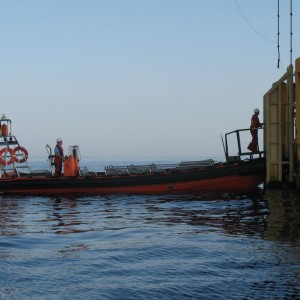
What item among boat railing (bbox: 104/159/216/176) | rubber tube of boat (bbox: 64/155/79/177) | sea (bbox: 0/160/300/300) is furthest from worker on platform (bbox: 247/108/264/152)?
rubber tube of boat (bbox: 64/155/79/177)

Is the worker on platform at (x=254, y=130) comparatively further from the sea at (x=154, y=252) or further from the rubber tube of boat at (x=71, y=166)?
the rubber tube of boat at (x=71, y=166)

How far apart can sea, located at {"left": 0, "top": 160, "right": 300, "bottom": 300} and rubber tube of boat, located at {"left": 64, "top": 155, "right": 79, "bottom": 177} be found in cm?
610

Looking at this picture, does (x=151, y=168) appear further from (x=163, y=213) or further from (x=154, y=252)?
(x=154, y=252)

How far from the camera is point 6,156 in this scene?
22625 millimetres

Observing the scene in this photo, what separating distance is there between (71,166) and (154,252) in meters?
14.0

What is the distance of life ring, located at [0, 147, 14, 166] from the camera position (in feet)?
74.3

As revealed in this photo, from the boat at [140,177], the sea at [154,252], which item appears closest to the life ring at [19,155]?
the boat at [140,177]

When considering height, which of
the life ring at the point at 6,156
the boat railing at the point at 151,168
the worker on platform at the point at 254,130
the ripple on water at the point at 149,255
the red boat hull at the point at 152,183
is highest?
the worker on platform at the point at 254,130

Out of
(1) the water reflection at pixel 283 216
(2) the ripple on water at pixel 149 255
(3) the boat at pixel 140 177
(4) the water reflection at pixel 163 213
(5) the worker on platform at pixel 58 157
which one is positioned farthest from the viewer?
(5) the worker on platform at pixel 58 157

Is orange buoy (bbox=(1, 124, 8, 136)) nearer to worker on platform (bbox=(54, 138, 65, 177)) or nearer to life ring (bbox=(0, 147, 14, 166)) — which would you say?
life ring (bbox=(0, 147, 14, 166))

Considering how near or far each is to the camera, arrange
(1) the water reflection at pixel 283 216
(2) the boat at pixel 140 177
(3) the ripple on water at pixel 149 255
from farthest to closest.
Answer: (2) the boat at pixel 140 177
(1) the water reflection at pixel 283 216
(3) the ripple on water at pixel 149 255

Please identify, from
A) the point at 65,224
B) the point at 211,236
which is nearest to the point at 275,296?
the point at 211,236

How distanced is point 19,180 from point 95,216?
936 centimetres

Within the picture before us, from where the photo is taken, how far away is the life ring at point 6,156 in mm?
22641
